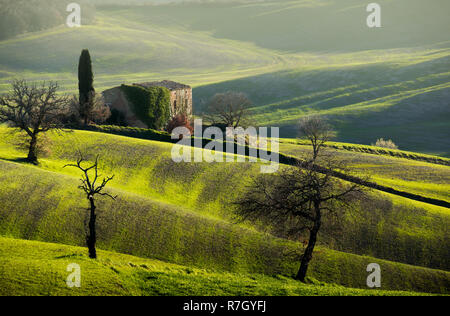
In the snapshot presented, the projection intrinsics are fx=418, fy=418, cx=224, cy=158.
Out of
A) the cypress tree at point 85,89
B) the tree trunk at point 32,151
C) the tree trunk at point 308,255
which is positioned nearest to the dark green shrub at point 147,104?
the cypress tree at point 85,89

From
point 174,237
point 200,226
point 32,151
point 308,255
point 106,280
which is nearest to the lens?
point 106,280

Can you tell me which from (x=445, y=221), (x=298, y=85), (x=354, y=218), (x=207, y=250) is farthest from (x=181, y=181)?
(x=298, y=85)

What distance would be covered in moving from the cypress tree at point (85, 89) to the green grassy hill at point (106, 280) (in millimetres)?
39284

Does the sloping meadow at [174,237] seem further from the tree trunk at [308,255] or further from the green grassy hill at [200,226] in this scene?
the tree trunk at [308,255]

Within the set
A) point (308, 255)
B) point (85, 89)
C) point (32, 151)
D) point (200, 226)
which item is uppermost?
point (85, 89)

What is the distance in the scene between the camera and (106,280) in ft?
73.8

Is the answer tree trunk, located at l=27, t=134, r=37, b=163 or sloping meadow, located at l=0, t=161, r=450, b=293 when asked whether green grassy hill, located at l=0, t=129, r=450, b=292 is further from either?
tree trunk, located at l=27, t=134, r=37, b=163

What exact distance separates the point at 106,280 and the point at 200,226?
14.0m

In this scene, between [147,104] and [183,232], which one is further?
[147,104]

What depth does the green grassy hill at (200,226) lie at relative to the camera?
31.8 metres

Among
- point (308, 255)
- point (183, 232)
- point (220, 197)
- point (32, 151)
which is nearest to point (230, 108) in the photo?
point (220, 197)

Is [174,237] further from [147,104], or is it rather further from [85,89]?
[147,104]

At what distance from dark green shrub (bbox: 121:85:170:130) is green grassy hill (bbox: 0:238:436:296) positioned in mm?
44807

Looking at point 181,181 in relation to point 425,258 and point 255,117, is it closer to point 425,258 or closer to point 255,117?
point 425,258
